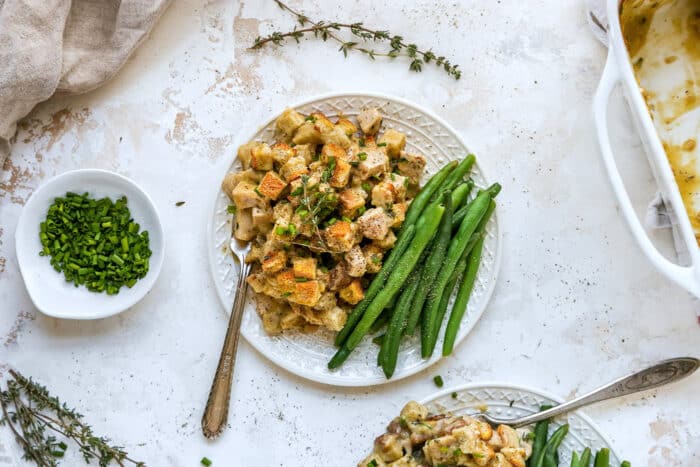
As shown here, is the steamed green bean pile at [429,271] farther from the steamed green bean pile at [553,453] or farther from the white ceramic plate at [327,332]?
the steamed green bean pile at [553,453]

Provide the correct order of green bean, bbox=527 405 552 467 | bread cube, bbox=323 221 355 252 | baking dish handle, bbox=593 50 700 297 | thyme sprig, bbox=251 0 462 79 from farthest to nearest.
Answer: thyme sprig, bbox=251 0 462 79 < green bean, bbox=527 405 552 467 < bread cube, bbox=323 221 355 252 < baking dish handle, bbox=593 50 700 297

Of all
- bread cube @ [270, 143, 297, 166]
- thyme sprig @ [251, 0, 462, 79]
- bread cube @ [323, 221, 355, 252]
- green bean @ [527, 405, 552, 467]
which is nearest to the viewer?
bread cube @ [323, 221, 355, 252]

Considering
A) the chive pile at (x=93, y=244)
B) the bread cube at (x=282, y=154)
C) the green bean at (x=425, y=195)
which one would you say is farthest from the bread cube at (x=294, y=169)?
the chive pile at (x=93, y=244)

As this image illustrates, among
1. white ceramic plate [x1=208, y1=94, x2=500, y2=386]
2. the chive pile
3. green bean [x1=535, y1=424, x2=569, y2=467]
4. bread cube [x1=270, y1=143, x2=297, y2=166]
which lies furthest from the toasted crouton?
green bean [x1=535, y1=424, x2=569, y2=467]

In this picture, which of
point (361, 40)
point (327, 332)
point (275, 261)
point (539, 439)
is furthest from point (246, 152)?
point (539, 439)

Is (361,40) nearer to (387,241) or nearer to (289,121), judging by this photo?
(289,121)

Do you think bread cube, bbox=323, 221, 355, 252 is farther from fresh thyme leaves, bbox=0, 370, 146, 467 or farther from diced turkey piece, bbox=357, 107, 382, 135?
fresh thyme leaves, bbox=0, 370, 146, 467

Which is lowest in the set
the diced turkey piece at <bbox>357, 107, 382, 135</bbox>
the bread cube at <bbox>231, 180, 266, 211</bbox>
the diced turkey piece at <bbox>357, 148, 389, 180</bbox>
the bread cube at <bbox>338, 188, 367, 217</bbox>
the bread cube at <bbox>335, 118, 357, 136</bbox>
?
the bread cube at <bbox>231, 180, 266, 211</bbox>
